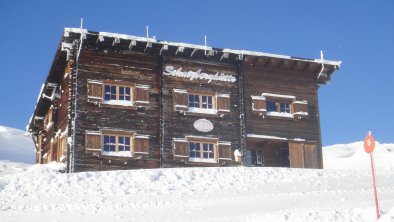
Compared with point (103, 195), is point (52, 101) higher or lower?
higher

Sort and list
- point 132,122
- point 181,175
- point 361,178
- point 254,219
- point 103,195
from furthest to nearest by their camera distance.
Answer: point 132,122, point 361,178, point 181,175, point 103,195, point 254,219

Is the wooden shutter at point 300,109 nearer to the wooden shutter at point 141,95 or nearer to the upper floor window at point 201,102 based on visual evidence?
the upper floor window at point 201,102

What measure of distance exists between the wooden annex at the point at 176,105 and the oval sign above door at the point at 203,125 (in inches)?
2.0

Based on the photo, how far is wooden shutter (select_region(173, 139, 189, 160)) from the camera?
28.2m

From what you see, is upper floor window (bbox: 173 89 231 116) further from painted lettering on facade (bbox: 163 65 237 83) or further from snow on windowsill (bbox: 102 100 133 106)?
snow on windowsill (bbox: 102 100 133 106)

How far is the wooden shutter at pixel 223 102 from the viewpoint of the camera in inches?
1169

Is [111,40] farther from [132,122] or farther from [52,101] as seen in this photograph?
[52,101]

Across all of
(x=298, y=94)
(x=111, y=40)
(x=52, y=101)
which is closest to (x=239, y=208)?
(x=111, y=40)

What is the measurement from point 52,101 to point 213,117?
931 centimetres

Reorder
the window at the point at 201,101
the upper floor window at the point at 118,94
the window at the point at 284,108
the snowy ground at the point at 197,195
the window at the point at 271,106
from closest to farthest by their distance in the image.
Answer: the snowy ground at the point at 197,195, the upper floor window at the point at 118,94, the window at the point at 201,101, the window at the point at 271,106, the window at the point at 284,108

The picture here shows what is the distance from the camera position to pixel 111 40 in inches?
1101

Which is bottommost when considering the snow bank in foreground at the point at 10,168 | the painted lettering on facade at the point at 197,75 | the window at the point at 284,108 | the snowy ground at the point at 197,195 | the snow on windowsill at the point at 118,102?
the snowy ground at the point at 197,195

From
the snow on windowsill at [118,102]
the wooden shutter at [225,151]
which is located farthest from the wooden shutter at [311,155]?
the snow on windowsill at [118,102]

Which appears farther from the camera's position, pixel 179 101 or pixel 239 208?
pixel 179 101
